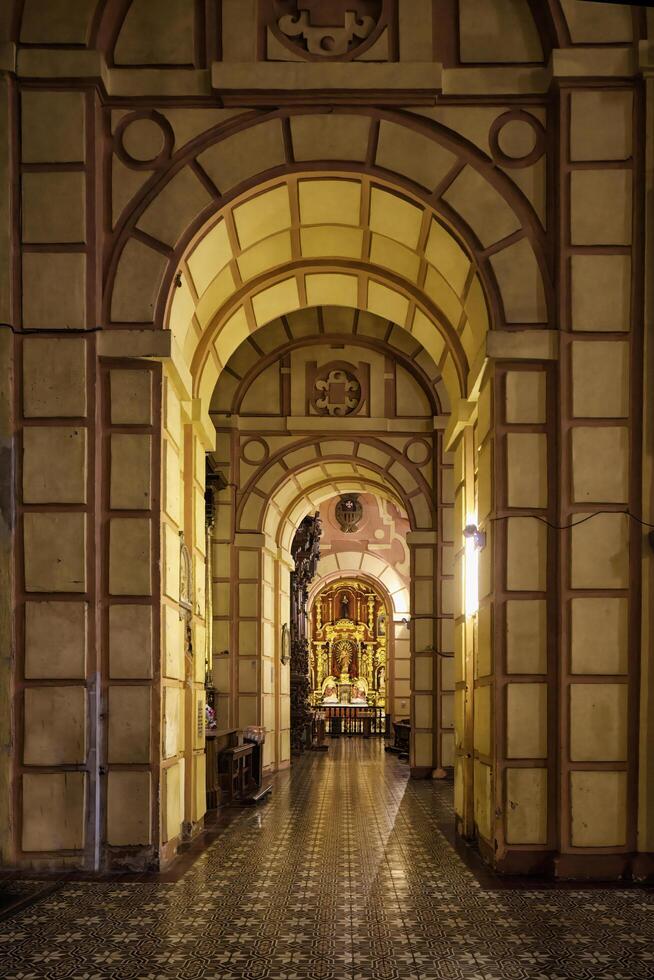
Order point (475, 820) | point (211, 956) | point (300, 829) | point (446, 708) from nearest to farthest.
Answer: point (211, 956) < point (475, 820) < point (300, 829) < point (446, 708)

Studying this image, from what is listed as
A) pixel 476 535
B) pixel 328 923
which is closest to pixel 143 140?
pixel 476 535

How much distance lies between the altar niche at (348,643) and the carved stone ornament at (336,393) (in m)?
16.6

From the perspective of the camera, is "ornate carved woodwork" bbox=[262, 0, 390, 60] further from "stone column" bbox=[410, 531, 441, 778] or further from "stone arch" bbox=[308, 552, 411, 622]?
"stone arch" bbox=[308, 552, 411, 622]

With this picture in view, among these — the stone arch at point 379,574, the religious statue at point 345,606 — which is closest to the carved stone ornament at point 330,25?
the stone arch at point 379,574

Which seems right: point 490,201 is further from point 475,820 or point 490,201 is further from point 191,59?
point 475,820

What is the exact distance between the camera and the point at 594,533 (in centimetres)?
722

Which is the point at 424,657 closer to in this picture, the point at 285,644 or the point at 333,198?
the point at 285,644

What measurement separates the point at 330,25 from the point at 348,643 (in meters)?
25.0

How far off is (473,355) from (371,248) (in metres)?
1.39

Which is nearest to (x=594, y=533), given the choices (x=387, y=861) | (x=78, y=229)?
(x=387, y=861)

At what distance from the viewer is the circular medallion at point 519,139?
24.9 ft

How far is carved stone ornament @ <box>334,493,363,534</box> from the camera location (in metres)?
26.0

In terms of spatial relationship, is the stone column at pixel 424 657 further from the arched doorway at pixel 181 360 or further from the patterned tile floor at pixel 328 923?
the arched doorway at pixel 181 360

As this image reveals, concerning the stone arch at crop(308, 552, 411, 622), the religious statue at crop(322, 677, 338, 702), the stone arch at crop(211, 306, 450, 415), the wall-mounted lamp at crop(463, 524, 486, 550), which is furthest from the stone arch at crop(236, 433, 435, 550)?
the religious statue at crop(322, 677, 338, 702)
